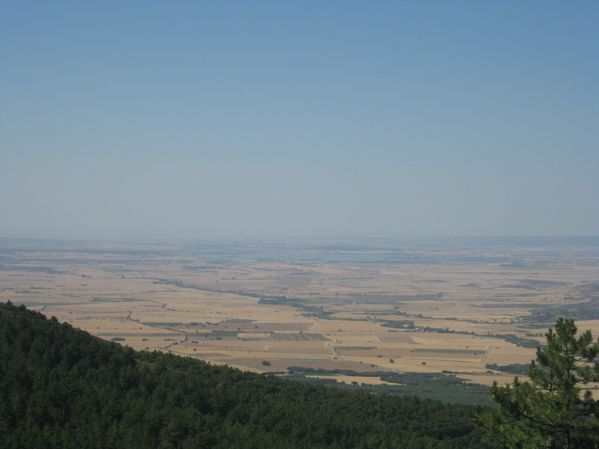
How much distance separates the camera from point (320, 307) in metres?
103

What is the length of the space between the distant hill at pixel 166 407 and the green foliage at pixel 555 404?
9.89 metres

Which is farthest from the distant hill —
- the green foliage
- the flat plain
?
the flat plain

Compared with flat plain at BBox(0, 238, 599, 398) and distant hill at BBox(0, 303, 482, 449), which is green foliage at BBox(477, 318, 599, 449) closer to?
distant hill at BBox(0, 303, 482, 449)

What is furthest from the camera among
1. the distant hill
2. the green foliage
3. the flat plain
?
the flat plain

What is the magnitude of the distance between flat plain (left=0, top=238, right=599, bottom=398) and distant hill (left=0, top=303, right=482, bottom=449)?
17.7 meters

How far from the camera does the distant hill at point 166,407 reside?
82.7 ft

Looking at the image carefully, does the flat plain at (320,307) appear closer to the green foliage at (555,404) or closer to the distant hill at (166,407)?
the distant hill at (166,407)

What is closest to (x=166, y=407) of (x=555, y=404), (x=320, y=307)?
(x=555, y=404)

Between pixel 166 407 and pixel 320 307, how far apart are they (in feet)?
245

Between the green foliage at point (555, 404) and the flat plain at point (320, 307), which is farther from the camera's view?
the flat plain at point (320, 307)

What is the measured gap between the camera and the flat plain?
210 ft

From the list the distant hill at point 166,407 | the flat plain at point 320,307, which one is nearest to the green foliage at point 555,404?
the distant hill at point 166,407

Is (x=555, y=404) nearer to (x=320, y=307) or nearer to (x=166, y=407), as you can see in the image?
(x=166, y=407)

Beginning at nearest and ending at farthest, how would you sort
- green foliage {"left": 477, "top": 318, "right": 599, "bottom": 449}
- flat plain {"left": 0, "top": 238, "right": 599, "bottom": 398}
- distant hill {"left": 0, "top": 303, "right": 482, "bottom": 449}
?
green foliage {"left": 477, "top": 318, "right": 599, "bottom": 449}, distant hill {"left": 0, "top": 303, "right": 482, "bottom": 449}, flat plain {"left": 0, "top": 238, "right": 599, "bottom": 398}
